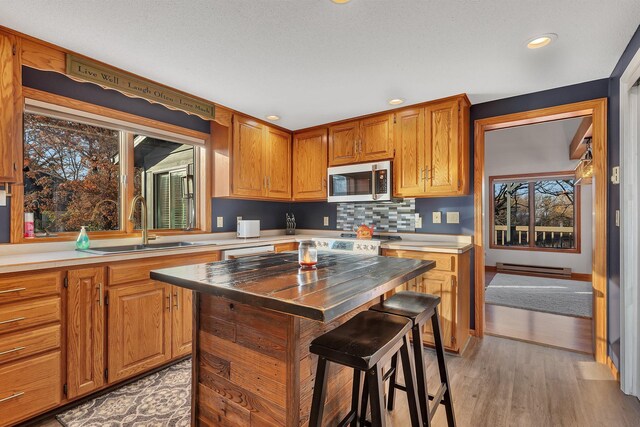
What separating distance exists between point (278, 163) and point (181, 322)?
212 centimetres

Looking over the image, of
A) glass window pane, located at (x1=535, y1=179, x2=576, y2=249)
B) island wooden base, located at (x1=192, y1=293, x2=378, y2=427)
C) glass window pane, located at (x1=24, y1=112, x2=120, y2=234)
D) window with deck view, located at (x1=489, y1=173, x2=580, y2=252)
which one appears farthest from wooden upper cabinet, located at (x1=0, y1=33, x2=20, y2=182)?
glass window pane, located at (x1=535, y1=179, x2=576, y2=249)

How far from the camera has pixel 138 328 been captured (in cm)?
222

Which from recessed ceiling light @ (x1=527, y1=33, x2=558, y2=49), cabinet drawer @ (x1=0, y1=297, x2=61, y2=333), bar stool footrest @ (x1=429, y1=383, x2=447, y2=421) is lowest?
bar stool footrest @ (x1=429, y1=383, x2=447, y2=421)

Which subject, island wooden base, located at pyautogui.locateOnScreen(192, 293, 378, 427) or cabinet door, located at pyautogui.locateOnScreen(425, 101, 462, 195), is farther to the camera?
cabinet door, located at pyautogui.locateOnScreen(425, 101, 462, 195)

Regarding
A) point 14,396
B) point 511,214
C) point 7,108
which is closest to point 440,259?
point 14,396

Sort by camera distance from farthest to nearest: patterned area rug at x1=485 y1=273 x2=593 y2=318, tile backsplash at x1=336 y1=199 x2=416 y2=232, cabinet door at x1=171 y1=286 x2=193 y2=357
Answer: patterned area rug at x1=485 y1=273 x2=593 y2=318, tile backsplash at x1=336 y1=199 x2=416 y2=232, cabinet door at x1=171 y1=286 x2=193 y2=357

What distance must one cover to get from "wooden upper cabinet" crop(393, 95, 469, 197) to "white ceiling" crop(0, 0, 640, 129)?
25cm

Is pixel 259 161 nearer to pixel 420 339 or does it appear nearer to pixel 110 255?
pixel 110 255

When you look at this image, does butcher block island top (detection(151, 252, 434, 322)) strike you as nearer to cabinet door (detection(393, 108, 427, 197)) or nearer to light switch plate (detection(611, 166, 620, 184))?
cabinet door (detection(393, 108, 427, 197))

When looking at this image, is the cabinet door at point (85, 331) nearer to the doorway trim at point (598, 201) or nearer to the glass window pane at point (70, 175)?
the glass window pane at point (70, 175)

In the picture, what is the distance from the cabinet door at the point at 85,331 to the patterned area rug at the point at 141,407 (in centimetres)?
12

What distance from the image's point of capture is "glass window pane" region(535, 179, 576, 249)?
6027mm

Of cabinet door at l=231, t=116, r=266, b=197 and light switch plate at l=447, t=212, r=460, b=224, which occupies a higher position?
cabinet door at l=231, t=116, r=266, b=197

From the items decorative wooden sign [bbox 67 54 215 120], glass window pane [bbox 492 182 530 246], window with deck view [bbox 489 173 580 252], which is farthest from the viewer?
glass window pane [bbox 492 182 530 246]
